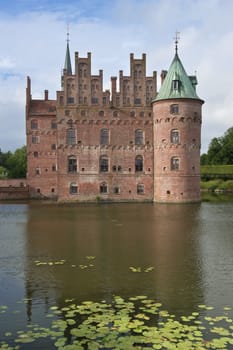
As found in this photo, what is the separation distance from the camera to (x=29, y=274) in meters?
12.3

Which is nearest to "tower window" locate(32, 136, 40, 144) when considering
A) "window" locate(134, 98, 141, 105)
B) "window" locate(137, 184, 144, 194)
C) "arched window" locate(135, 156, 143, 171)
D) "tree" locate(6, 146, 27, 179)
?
"arched window" locate(135, 156, 143, 171)

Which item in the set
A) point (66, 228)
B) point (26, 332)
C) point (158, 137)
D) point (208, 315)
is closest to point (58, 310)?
point (26, 332)

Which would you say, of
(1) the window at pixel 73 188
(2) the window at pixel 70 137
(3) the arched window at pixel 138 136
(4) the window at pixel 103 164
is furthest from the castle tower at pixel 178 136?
(1) the window at pixel 73 188

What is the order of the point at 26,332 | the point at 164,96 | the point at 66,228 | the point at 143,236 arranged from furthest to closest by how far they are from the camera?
the point at 164,96 < the point at 66,228 < the point at 143,236 < the point at 26,332

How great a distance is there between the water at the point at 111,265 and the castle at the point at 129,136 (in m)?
16.9

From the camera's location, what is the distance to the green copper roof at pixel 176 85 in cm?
3941

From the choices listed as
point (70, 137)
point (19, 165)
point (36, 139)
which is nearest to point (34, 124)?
point (36, 139)

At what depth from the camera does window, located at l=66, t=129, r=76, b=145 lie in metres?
41.6

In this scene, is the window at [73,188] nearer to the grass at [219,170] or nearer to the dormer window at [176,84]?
the dormer window at [176,84]

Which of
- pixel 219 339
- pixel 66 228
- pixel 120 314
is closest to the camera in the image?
pixel 219 339

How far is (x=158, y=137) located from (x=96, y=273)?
29.6 m

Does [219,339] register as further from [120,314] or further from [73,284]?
[73,284]

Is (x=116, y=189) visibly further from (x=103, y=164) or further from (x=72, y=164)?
(x=72, y=164)

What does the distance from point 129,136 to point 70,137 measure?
6.29m
